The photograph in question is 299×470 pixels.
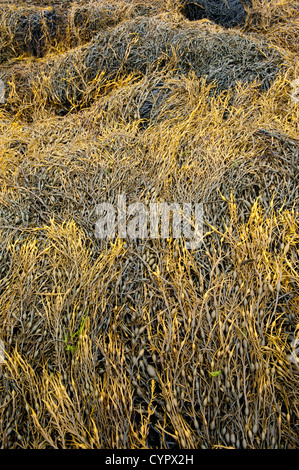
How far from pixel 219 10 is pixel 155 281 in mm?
3400

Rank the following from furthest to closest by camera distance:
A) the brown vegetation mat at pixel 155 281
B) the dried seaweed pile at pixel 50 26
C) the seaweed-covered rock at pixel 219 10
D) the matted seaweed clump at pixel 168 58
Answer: the seaweed-covered rock at pixel 219 10 → the dried seaweed pile at pixel 50 26 → the matted seaweed clump at pixel 168 58 → the brown vegetation mat at pixel 155 281

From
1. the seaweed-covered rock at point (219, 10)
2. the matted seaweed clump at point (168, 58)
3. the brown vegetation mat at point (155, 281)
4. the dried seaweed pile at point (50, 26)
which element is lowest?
the brown vegetation mat at point (155, 281)

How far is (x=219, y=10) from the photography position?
3531 mm

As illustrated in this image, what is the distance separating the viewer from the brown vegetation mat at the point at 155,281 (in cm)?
123

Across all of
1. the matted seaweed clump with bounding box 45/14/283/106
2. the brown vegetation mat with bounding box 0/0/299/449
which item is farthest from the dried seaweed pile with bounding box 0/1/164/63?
the brown vegetation mat with bounding box 0/0/299/449

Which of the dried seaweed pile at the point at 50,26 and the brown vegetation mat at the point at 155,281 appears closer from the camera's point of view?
the brown vegetation mat at the point at 155,281

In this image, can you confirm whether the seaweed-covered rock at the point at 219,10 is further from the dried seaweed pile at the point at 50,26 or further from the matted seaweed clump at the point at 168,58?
the matted seaweed clump at the point at 168,58

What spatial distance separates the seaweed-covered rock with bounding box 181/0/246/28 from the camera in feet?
11.5

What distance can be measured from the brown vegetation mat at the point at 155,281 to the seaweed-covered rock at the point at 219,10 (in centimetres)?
154

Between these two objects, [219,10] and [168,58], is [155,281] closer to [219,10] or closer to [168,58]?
[168,58]

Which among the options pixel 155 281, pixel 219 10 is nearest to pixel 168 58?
pixel 219 10

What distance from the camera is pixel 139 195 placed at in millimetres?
1847

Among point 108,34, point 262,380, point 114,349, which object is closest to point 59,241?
point 114,349

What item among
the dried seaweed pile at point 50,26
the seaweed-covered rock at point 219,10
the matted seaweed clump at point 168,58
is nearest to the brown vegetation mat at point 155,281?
the matted seaweed clump at point 168,58
